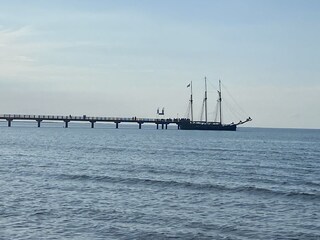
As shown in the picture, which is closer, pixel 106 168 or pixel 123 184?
pixel 123 184

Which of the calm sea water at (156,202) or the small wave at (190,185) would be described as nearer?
the calm sea water at (156,202)

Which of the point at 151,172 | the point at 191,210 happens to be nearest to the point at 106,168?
the point at 151,172

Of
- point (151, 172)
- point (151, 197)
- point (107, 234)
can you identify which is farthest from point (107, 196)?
point (151, 172)

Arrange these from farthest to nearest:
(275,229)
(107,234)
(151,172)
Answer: (151,172) < (275,229) < (107,234)

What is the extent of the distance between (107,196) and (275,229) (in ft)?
36.7

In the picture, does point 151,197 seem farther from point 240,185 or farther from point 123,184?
point 240,185

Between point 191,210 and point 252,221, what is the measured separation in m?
3.48

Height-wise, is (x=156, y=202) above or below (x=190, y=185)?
below

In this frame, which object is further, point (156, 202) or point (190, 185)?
point (190, 185)

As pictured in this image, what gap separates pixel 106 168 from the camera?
50.7 meters

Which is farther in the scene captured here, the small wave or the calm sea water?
the small wave

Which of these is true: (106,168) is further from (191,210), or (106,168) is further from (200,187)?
(191,210)

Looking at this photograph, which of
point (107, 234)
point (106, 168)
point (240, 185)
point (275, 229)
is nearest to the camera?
point (107, 234)

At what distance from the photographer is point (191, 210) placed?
2878 cm
